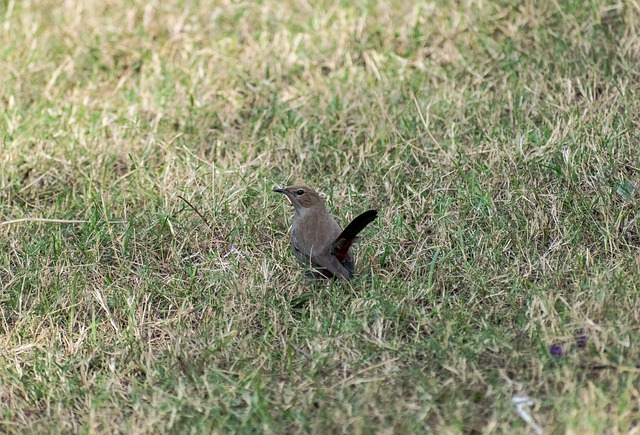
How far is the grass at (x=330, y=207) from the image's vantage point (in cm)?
381

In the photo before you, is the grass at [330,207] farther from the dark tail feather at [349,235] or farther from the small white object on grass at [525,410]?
the dark tail feather at [349,235]

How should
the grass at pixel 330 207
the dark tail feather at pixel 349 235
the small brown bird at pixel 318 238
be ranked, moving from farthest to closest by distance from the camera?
the small brown bird at pixel 318 238 → the dark tail feather at pixel 349 235 → the grass at pixel 330 207

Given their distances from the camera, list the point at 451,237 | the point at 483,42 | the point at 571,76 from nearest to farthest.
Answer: the point at 451,237, the point at 571,76, the point at 483,42

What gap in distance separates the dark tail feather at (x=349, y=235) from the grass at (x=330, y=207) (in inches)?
7.3

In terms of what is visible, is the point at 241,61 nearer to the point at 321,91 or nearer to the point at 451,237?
the point at 321,91

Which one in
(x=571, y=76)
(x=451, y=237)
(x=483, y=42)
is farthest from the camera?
(x=483, y=42)

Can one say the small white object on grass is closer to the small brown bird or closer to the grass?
the grass

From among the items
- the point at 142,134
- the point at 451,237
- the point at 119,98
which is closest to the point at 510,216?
the point at 451,237

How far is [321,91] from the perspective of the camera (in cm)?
626

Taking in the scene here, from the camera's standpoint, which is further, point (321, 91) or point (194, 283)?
point (321, 91)

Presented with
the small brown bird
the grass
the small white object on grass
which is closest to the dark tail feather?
the small brown bird

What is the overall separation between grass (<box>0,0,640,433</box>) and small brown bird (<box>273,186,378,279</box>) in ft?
0.39

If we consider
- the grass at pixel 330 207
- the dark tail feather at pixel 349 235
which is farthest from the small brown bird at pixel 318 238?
the grass at pixel 330 207

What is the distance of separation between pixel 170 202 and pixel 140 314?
0.99 meters
